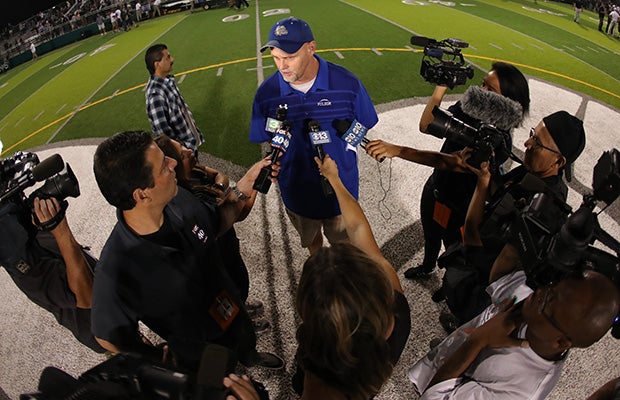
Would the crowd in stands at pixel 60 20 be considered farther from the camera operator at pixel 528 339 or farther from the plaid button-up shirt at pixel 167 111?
the camera operator at pixel 528 339

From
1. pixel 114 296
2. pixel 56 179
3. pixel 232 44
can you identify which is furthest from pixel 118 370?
pixel 232 44

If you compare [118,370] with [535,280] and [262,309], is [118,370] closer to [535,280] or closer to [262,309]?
[535,280]

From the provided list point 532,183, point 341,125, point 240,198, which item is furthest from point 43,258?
point 532,183


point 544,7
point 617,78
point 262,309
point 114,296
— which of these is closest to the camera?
point 114,296

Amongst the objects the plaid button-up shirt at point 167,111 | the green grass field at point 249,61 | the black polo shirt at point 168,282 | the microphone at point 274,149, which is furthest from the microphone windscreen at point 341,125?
the green grass field at point 249,61

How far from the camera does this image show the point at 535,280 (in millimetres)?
1683

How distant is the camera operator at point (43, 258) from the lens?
2215 millimetres

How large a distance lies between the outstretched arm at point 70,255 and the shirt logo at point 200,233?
0.74 m

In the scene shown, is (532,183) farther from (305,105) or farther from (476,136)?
(305,105)

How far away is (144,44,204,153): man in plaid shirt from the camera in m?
4.29

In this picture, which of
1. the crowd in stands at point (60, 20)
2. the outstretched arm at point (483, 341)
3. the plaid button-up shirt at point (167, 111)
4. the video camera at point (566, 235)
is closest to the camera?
the video camera at point (566, 235)

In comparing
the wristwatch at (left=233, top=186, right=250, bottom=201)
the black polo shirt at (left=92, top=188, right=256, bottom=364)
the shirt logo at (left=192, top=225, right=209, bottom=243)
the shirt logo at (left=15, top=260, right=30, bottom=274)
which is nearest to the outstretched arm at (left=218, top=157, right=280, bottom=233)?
the wristwatch at (left=233, top=186, right=250, bottom=201)

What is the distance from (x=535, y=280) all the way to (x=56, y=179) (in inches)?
104

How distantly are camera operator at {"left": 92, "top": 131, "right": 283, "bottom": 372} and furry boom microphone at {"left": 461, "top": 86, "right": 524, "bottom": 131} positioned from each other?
2.11 meters
